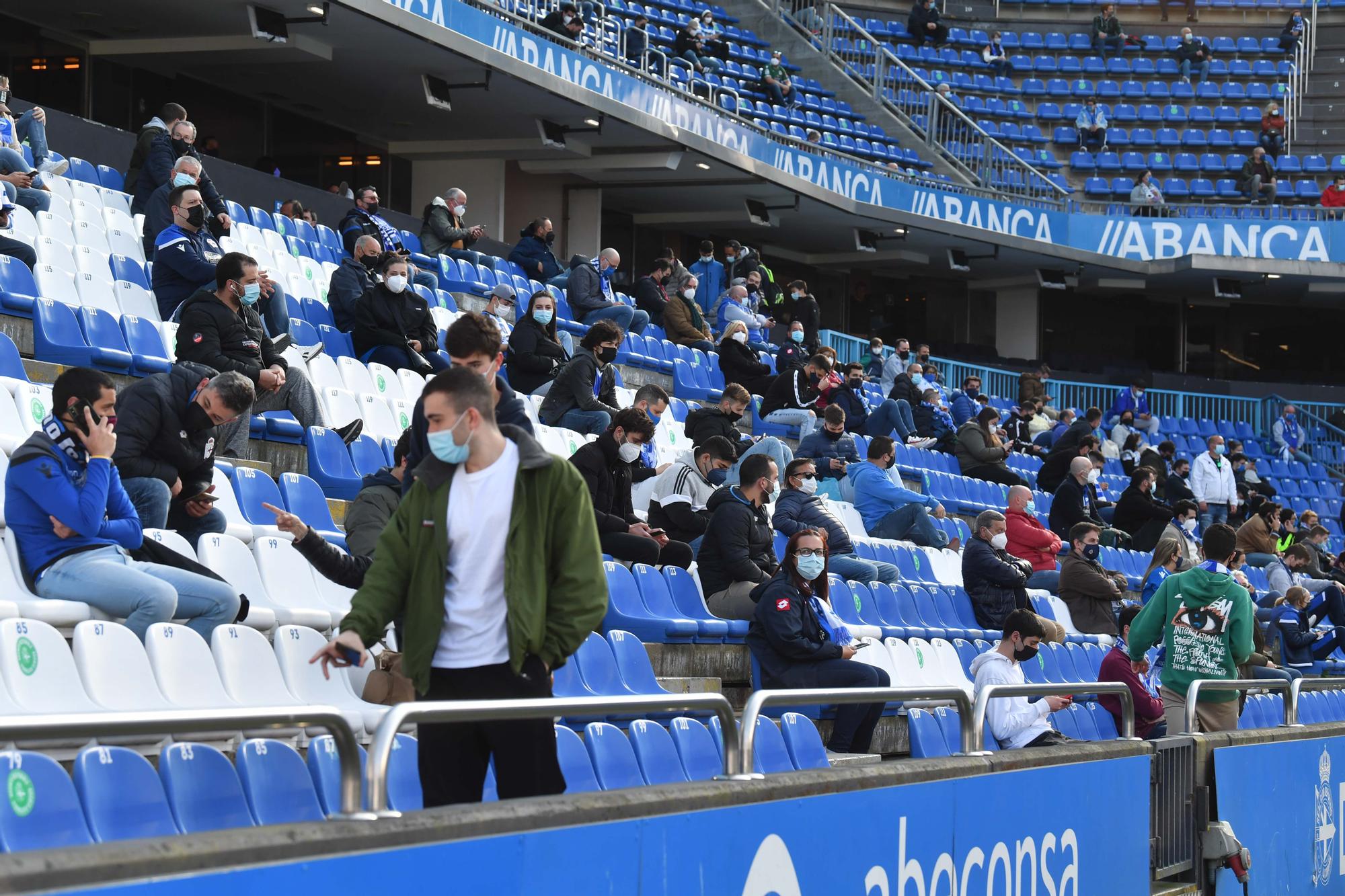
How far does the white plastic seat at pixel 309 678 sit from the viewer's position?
5055 millimetres

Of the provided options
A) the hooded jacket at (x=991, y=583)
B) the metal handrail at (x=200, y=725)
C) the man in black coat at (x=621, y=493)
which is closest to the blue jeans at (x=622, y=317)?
the hooded jacket at (x=991, y=583)

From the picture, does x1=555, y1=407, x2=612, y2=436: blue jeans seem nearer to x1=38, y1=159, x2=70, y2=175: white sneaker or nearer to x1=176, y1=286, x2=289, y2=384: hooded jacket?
x1=176, y1=286, x2=289, y2=384: hooded jacket

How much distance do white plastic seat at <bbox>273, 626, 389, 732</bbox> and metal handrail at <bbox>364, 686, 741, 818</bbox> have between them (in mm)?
1429

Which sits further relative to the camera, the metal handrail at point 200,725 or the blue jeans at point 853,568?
the blue jeans at point 853,568

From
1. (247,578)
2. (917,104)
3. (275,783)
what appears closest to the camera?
(275,783)

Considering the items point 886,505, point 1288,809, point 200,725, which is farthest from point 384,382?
point 200,725

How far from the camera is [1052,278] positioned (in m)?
26.8

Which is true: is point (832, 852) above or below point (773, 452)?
below

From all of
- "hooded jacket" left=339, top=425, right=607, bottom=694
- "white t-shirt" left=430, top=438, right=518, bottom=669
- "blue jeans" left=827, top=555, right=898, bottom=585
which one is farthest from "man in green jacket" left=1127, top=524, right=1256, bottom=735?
"white t-shirt" left=430, top=438, right=518, bottom=669

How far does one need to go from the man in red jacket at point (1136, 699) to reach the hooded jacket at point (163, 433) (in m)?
4.47

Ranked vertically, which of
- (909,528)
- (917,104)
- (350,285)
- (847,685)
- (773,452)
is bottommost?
(847,685)

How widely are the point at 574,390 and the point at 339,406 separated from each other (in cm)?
145

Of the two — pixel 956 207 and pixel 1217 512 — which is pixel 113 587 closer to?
pixel 1217 512

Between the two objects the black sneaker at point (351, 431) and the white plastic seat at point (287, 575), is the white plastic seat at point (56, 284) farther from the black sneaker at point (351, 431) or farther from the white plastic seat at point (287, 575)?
the white plastic seat at point (287, 575)
